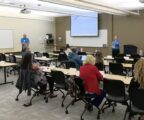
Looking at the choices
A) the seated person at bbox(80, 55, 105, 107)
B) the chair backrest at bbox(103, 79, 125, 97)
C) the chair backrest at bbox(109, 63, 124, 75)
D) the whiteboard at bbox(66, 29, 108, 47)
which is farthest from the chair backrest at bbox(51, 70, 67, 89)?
the whiteboard at bbox(66, 29, 108, 47)

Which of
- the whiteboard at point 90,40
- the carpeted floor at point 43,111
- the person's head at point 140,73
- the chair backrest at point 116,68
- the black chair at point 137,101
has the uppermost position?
the whiteboard at point 90,40

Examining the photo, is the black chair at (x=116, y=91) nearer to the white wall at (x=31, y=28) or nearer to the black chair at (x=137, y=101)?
the black chair at (x=137, y=101)

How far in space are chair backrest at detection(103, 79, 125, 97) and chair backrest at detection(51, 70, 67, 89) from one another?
1.18 m

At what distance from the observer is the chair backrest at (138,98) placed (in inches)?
128

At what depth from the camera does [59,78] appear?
16.0ft

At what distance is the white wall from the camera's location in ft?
39.7

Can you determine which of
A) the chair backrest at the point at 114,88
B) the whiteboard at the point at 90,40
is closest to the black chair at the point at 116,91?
the chair backrest at the point at 114,88

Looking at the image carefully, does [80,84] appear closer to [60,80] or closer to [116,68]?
[60,80]

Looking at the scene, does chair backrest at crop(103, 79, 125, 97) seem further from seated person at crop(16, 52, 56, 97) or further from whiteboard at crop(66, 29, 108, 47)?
whiteboard at crop(66, 29, 108, 47)

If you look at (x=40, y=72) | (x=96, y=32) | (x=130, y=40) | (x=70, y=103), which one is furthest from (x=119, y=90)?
(x=96, y=32)

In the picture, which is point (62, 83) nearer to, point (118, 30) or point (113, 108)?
point (113, 108)

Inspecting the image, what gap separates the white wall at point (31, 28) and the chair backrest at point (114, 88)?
9264mm

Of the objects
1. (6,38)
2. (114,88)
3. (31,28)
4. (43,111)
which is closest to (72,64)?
(43,111)

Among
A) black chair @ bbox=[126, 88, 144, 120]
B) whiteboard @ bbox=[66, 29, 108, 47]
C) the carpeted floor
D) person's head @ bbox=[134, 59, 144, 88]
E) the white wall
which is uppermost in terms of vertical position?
the white wall
